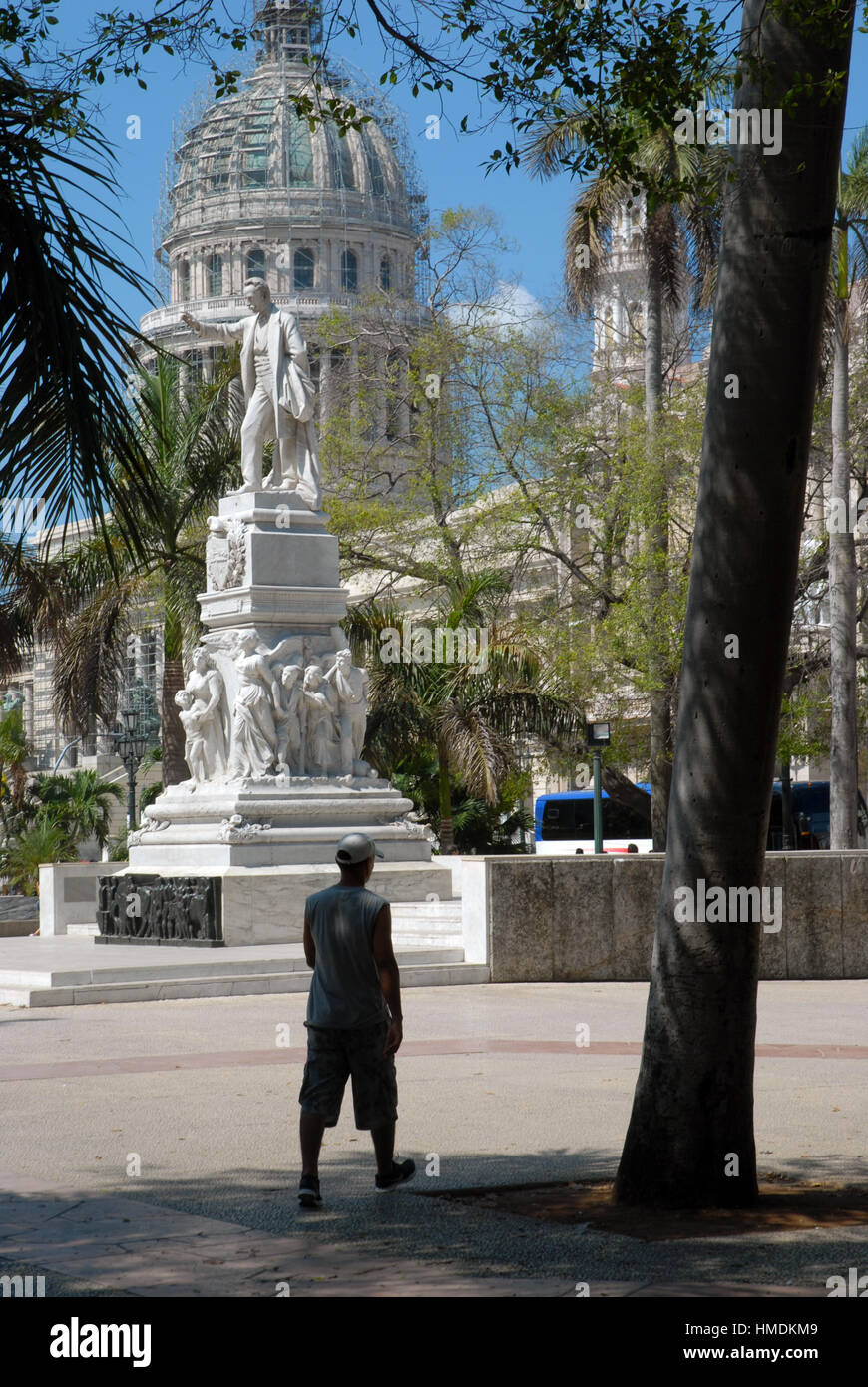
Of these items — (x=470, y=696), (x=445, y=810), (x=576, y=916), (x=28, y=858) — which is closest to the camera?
(x=576, y=916)

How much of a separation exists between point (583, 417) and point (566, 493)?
166 cm

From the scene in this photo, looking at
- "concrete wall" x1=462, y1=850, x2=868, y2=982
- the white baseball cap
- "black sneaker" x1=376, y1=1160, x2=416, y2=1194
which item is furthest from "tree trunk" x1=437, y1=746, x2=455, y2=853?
the white baseball cap

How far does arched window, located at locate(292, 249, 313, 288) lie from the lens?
12231 cm

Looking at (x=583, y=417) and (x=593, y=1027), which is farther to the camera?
(x=583, y=417)

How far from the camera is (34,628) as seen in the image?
33.6 m

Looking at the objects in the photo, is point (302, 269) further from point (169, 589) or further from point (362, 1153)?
point (362, 1153)

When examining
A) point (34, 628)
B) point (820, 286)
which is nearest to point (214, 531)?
point (34, 628)

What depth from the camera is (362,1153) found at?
8.73m

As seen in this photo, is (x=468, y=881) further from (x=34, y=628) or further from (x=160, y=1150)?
(x=34, y=628)

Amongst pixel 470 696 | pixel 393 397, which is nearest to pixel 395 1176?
pixel 470 696

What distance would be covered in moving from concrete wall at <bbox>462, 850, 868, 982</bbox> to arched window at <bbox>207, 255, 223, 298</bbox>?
106796mm

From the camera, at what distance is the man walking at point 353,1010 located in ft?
24.4

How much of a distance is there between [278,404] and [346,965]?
58.8ft

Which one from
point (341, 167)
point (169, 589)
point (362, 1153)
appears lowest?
point (362, 1153)
